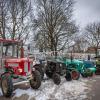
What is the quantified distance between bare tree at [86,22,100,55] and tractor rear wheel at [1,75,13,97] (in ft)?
122

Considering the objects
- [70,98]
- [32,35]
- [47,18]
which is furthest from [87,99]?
[47,18]

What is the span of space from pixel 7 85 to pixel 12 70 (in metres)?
0.96

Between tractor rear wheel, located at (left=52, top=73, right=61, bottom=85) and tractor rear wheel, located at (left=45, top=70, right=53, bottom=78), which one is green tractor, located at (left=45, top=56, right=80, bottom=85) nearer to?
tractor rear wheel, located at (left=45, top=70, right=53, bottom=78)

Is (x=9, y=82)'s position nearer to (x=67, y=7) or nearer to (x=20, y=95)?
(x=20, y=95)

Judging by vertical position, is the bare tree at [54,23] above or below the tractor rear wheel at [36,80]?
above

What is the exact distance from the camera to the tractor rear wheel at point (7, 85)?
25.2 ft

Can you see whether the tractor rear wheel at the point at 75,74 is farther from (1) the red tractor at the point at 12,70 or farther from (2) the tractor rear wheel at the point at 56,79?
(1) the red tractor at the point at 12,70

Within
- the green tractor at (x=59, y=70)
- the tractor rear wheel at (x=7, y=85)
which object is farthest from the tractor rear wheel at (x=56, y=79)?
the tractor rear wheel at (x=7, y=85)

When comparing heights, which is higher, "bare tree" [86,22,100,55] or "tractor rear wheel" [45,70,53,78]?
"bare tree" [86,22,100,55]

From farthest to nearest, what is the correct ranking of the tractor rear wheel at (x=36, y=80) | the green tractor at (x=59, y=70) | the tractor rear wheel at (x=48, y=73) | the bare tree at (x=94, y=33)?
the bare tree at (x=94, y=33) → the tractor rear wheel at (x=48, y=73) → the green tractor at (x=59, y=70) → the tractor rear wheel at (x=36, y=80)

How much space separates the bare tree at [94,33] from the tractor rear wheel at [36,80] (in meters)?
35.7

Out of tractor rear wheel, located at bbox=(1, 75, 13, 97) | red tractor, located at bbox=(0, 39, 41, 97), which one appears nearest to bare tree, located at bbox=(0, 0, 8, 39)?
red tractor, located at bbox=(0, 39, 41, 97)

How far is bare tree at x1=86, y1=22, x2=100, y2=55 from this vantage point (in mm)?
44450

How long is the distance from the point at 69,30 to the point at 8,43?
19.3m
